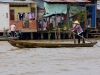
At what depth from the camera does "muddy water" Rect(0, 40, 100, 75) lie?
16.7m

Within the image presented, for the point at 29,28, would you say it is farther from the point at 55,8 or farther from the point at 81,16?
the point at 81,16

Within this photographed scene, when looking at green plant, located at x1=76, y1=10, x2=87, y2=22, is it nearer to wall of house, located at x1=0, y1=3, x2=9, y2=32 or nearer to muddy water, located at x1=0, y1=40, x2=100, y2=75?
wall of house, located at x1=0, y1=3, x2=9, y2=32

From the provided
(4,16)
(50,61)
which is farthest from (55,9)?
(50,61)

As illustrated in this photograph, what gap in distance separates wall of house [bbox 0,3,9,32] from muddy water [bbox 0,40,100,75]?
8.78m

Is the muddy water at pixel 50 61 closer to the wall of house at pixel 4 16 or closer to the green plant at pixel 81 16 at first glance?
the wall of house at pixel 4 16

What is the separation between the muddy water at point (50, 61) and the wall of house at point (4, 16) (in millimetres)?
8779

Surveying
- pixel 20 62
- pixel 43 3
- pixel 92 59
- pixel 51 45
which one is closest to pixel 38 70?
pixel 20 62

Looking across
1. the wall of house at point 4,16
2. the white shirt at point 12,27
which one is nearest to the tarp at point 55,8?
the wall of house at point 4,16

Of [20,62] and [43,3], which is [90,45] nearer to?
[20,62]

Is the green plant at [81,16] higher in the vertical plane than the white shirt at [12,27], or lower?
higher

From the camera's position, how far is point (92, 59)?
64.9ft

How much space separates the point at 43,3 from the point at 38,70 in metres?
18.6

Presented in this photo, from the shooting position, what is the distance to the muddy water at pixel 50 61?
16672 mm

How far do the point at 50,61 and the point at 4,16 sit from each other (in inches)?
570
